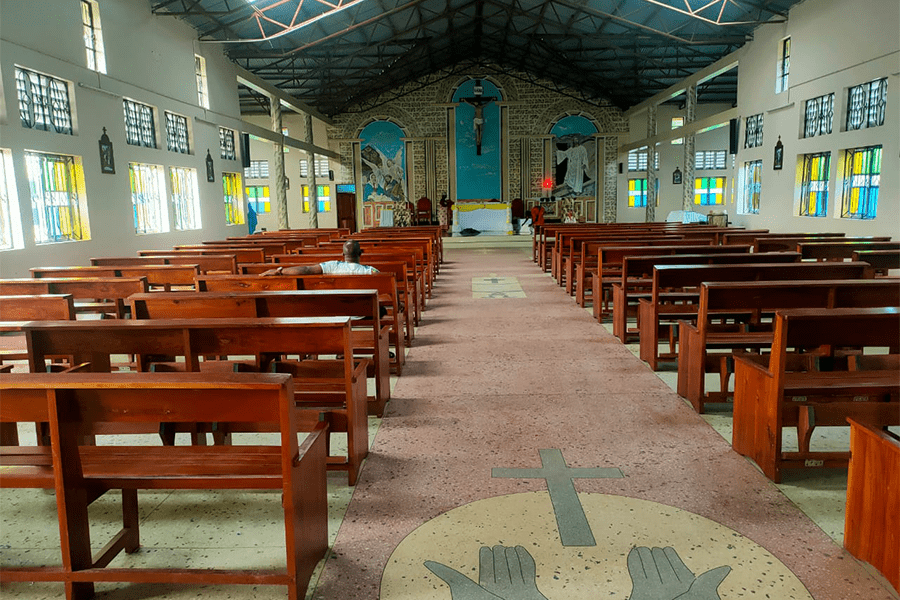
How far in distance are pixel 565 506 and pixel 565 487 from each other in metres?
0.19

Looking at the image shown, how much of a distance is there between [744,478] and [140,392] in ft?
8.53

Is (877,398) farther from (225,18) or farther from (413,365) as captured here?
(225,18)

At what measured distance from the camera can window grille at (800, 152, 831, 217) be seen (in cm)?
1255

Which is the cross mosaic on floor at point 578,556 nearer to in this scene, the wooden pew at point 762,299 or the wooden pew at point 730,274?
the wooden pew at point 762,299

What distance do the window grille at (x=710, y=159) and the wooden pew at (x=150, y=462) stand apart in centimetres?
2663

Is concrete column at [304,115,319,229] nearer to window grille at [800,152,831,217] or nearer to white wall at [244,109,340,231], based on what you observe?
white wall at [244,109,340,231]

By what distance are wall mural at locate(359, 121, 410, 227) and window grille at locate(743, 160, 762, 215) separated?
13.2m

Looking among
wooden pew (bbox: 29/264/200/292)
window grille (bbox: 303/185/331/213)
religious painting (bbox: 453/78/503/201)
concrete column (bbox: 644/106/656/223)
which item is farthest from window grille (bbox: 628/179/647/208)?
wooden pew (bbox: 29/264/200/292)

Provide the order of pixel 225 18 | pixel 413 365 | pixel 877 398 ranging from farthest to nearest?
1. pixel 225 18
2. pixel 413 365
3. pixel 877 398

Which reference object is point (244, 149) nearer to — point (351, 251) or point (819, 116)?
point (351, 251)

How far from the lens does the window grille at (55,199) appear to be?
8.95 meters

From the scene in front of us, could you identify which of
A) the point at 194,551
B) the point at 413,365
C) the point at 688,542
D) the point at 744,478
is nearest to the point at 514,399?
the point at 413,365

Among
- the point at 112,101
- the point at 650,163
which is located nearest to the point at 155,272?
the point at 112,101

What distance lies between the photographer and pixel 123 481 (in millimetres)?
2117
